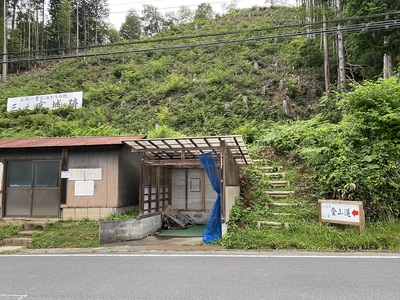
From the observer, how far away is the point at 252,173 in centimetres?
1262

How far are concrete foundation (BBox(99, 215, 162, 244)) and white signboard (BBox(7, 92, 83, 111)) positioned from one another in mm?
13731

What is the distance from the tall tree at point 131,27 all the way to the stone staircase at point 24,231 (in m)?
43.4

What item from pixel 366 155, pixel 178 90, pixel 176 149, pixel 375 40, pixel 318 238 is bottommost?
pixel 318 238

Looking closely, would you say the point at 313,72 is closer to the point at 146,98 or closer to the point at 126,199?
the point at 146,98

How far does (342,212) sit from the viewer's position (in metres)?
8.28

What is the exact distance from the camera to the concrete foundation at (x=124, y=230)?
9.02 m

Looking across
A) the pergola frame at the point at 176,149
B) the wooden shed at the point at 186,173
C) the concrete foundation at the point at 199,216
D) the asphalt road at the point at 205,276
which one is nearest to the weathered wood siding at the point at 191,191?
the wooden shed at the point at 186,173

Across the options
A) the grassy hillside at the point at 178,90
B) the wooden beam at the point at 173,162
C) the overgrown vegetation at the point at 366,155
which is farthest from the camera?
the grassy hillside at the point at 178,90

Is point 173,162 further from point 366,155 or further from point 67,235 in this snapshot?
point 366,155

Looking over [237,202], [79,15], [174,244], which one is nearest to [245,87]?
[237,202]

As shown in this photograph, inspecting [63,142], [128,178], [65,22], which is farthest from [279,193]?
[65,22]

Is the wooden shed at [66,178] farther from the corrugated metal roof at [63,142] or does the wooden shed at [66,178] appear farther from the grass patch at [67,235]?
the grass patch at [67,235]

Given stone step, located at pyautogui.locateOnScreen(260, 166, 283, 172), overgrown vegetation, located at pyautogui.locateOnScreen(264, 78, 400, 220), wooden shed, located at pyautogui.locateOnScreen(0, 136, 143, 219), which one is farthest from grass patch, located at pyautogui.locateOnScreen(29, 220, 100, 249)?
overgrown vegetation, located at pyautogui.locateOnScreen(264, 78, 400, 220)

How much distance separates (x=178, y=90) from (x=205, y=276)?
66.7 feet
